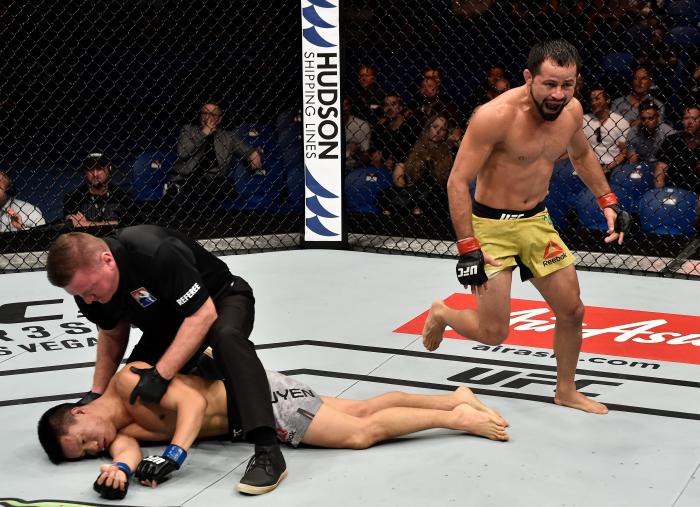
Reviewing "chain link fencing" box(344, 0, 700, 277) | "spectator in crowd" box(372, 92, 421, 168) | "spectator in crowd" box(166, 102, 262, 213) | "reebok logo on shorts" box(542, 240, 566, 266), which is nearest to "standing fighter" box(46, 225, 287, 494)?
"reebok logo on shorts" box(542, 240, 566, 266)

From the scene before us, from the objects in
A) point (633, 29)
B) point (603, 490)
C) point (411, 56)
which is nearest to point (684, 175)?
point (633, 29)

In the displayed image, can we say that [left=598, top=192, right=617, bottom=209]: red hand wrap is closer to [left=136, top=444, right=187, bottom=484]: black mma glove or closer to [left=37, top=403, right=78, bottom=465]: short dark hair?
[left=136, top=444, right=187, bottom=484]: black mma glove

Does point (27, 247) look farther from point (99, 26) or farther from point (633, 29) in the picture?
point (633, 29)

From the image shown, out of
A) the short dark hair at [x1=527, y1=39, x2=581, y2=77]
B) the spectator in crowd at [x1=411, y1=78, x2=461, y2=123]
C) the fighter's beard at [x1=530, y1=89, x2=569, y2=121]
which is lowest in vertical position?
the spectator in crowd at [x1=411, y1=78, x2=461, y2=123]

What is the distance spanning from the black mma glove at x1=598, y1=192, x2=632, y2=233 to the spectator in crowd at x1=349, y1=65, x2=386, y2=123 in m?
3.12

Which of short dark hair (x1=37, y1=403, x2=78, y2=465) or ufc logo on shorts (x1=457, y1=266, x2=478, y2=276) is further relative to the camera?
ufc logo on shorts (x1=457, y1=266, x2=478, y2=276)

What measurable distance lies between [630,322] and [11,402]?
8.85 feet

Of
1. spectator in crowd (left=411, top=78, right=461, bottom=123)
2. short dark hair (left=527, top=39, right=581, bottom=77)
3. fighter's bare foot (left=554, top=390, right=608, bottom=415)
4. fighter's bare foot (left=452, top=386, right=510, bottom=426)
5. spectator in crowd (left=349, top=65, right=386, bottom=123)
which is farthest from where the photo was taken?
spectator in crowd (left=349, top=65, right=386, bottom=123)

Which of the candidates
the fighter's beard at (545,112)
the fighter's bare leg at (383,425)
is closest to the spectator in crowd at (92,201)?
the fighter's bare leg at (383,425)

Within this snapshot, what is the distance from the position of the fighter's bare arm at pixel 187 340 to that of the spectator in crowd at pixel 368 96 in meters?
3.68

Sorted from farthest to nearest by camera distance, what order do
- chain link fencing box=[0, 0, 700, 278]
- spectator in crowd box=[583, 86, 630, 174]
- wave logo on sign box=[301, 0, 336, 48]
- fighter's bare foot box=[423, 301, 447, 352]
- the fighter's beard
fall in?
spectator in crowd box=[583, 86, 630, 174], chain link fencing box=[0, 0, 700, 278], wave logo on sign box=[301, 0, 336, 48], fighter's bare foot box=[423, 301, 447, 352], the fighter's beard

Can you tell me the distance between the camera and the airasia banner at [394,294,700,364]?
455 cm

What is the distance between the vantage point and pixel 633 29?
23.1ft

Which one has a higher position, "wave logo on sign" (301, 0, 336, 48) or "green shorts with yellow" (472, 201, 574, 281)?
"wave logo on sign" (301, 0, 336, 48)
